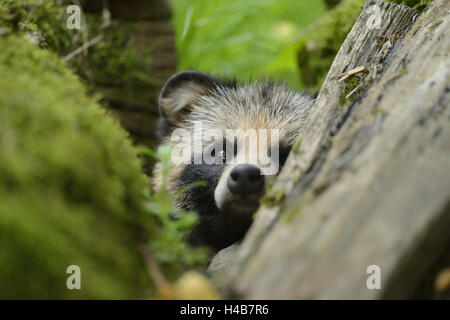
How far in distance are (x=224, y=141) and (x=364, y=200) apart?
7.19ft

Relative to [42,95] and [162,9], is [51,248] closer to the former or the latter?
[42,95]

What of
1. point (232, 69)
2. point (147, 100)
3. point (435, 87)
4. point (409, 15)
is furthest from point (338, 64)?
point (232, 69)

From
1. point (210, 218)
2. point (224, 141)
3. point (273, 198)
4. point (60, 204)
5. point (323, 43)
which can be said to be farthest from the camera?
point (323, 43)

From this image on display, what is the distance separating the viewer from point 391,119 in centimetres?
215

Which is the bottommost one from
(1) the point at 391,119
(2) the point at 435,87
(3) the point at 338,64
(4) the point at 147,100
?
(1) the point at 391,119

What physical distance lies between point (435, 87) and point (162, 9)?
4.96m

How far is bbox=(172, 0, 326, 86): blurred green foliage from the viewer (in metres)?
6.82

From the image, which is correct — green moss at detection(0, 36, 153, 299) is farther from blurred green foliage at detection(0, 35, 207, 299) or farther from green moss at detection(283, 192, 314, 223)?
green moss at detection(283, 192, 314, 223)

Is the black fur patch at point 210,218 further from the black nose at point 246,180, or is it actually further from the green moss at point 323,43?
the green moss at point 323,43

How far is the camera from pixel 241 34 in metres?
7.98

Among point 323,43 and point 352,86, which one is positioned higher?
point 323,43

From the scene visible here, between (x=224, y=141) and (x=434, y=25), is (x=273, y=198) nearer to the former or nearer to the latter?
(x=434, y=25)

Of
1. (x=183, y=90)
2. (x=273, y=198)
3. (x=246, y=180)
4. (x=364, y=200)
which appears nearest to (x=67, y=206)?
(x=273, y=198)

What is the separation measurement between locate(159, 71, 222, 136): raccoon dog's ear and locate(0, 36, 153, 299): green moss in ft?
7.23
